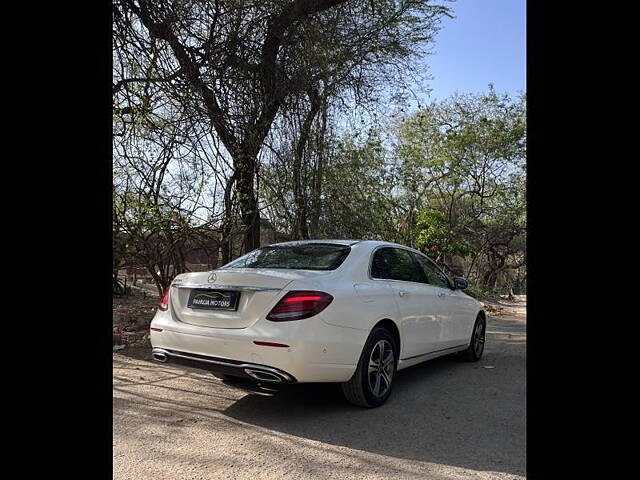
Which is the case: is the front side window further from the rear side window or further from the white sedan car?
the white sedan car

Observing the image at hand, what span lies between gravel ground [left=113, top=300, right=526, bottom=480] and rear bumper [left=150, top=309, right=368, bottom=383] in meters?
0.44

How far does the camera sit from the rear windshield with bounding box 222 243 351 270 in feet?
15.9

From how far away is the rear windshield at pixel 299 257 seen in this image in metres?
4.84

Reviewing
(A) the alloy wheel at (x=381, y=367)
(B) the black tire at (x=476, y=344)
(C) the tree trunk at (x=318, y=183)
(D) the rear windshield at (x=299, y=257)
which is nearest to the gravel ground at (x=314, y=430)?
(A) the alloy wheel at (x=381, y=367)

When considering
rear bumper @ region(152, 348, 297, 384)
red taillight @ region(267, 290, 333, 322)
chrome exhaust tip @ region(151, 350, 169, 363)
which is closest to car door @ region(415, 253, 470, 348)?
red taillight @ region(267, 290, 333, 322)

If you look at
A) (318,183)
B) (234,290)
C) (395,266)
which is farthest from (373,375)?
(318,183)

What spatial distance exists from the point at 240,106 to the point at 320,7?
6.21 feet

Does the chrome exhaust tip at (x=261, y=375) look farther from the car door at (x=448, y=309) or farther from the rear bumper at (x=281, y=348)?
the car door at (x=448, y=309)

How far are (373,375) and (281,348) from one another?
1.11 m

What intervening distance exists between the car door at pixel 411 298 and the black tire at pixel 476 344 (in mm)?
1195

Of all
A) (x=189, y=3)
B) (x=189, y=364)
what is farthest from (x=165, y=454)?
(x=189, y=3)
